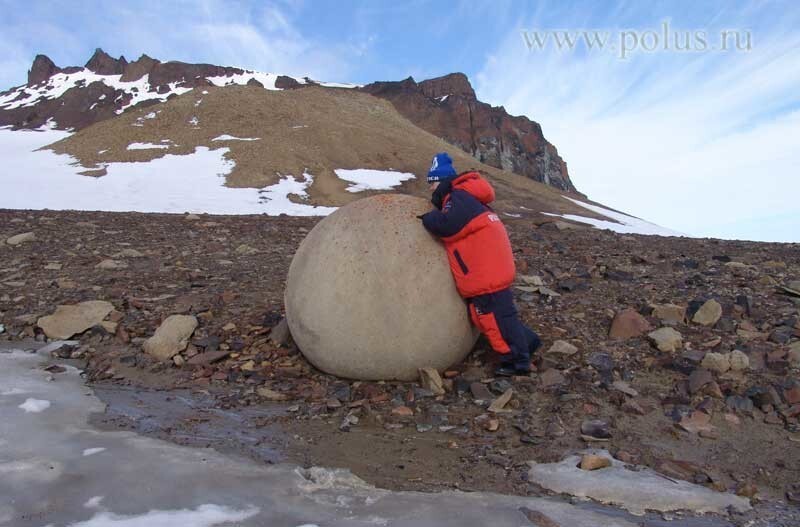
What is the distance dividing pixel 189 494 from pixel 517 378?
9.44ft

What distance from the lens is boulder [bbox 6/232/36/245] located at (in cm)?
984

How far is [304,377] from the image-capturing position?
209 inches

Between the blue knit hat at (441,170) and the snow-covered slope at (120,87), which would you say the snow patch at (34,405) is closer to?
the blue knit hat at (441,170)

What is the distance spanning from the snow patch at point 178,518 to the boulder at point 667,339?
4029mm

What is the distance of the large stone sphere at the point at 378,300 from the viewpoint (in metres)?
4.87

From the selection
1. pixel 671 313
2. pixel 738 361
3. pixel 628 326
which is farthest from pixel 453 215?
pixel 671 313

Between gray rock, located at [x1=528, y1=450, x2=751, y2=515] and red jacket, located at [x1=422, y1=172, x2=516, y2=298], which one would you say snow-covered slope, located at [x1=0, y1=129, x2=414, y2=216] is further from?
Result: gray rock, located at [x1=528, y1=450, x2=751, y2=515]

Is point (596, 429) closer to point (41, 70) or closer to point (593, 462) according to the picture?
point (593, 462)

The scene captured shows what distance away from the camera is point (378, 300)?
4.84 metres

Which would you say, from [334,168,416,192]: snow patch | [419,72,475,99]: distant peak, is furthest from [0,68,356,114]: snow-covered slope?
[334,168,416,192]: snow patch

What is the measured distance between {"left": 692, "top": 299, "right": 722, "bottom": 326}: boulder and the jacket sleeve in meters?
2.79

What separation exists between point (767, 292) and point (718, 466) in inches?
169

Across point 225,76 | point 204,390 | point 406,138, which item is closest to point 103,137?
point 406,138

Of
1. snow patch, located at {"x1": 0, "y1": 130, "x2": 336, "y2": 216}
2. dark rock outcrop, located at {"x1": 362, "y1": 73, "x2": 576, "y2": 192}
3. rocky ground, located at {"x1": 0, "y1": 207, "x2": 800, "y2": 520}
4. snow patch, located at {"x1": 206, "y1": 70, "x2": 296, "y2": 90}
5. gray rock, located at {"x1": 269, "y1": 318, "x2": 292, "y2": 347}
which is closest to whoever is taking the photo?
rocky ground, located at {"x1": 0, "y1": 207, "x2": 800, "y2": 520}
